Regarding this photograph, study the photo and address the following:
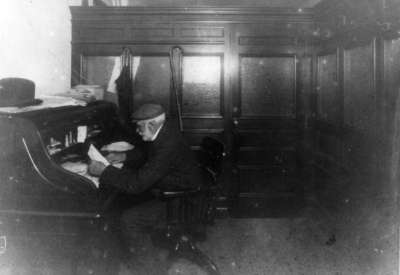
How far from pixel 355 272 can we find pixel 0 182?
2.71m

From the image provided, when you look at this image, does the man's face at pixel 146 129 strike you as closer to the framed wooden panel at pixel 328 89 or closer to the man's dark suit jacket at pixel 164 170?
the man's dark suit jacket at pixel 164 170

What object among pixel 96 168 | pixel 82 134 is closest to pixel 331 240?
pixel 96 168

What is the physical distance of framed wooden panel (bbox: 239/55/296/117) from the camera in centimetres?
435

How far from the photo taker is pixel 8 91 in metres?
2.32

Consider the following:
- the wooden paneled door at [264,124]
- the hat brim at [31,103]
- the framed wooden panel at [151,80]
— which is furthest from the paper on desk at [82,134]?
the wooden paneled door at [264,124]

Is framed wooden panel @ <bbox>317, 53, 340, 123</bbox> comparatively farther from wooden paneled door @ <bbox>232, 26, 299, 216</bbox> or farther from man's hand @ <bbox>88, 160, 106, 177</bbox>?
man's hand @ <bbox>88, 160, 106, 177</bbox>

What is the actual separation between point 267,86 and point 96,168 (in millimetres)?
2546

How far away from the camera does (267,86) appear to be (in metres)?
4.38

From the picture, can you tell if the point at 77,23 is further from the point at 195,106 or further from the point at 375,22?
the point at 375,22

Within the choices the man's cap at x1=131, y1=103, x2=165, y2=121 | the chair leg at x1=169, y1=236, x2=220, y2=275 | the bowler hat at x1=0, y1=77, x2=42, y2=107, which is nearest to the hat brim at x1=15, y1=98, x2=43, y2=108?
the bowler hat at x1=0, y1=77, x2=42, y2=107

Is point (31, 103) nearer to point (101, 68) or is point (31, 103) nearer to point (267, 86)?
point (101, 68)

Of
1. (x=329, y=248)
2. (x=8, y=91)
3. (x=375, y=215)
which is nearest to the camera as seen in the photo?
(x=8, y=91)

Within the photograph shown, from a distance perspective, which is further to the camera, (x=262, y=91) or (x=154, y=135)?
(x=262, y=91)

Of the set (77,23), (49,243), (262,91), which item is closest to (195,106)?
(262,91)
